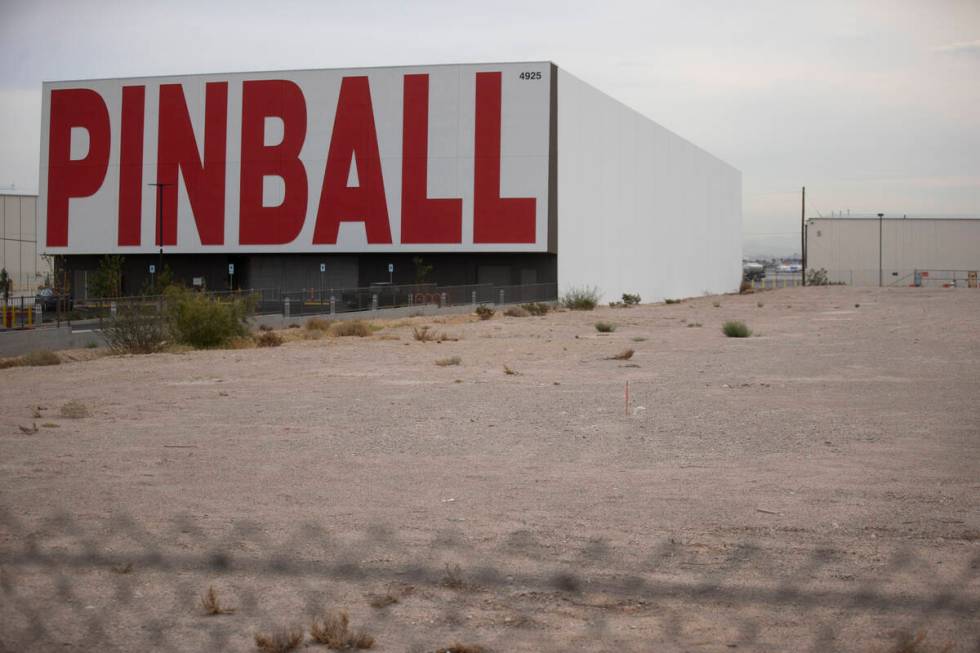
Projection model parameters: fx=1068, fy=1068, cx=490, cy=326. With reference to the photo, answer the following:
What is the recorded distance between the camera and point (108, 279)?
198 feet

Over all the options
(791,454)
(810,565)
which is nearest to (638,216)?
(791,454)

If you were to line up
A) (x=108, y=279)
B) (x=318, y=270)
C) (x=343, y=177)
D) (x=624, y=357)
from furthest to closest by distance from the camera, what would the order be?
(x=318, y=270) < (x=108, y=279) < (x=343, y=177) < (x=624, y=357)

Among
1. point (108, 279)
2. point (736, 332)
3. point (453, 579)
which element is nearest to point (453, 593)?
point (453, 579)

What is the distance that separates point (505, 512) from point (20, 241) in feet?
331

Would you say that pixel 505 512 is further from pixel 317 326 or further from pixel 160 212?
pixel 160 212

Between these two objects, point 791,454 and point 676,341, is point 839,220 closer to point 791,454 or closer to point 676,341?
point 676,341

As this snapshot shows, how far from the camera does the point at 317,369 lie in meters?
21.2

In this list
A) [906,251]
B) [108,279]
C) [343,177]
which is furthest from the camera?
[906,251]

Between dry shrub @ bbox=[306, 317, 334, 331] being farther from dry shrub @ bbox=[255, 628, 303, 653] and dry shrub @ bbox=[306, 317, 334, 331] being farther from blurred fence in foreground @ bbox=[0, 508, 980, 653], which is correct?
dry shrub @ bbox=[255, 628, 303, 653]

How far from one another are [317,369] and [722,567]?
15.2 metres

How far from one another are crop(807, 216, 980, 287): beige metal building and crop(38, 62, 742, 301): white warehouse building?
161 ft

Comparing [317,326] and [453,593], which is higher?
[317,326]

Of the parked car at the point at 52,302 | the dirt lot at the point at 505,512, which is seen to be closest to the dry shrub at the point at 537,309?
the parked car at the point at 52,302

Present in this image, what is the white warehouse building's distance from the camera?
187 ft
